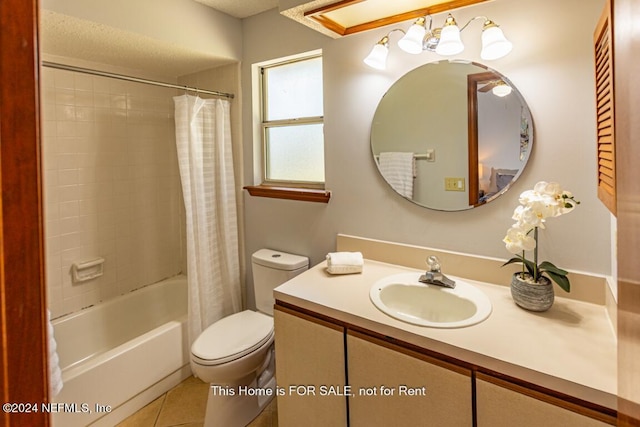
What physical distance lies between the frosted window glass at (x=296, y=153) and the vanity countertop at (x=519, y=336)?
928mm

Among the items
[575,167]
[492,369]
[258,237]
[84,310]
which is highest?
[575,167]

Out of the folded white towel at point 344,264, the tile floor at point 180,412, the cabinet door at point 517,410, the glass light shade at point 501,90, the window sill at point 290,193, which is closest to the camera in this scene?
the cabinet door at point 517,410

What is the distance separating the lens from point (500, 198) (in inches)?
56.6

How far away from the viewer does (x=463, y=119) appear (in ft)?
4.87

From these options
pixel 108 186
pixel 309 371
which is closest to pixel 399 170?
pixel 309 371

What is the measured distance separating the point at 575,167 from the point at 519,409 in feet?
3.09

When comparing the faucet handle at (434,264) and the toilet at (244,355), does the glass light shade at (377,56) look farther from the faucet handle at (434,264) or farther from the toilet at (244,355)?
the toilet at (244,355)

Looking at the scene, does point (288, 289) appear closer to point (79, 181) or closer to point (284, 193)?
point (284, 193)

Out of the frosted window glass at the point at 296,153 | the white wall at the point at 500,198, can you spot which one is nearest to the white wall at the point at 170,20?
the white wall at the point at 500,198

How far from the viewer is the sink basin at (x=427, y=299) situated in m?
1.33

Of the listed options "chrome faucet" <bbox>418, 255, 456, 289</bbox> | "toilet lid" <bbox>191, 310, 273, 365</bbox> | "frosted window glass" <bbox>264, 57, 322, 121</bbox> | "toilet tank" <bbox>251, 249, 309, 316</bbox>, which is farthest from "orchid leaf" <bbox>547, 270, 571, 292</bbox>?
"frosted window glass" <bbox>264, 57, 322, 121</bbox>

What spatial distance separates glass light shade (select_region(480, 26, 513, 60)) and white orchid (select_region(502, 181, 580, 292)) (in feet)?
1.85

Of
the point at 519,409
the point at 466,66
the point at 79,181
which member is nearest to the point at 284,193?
the point at 466,66

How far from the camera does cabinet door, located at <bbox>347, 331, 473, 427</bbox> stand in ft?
3.37
